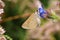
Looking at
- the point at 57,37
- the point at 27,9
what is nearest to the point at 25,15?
the point at 27,9

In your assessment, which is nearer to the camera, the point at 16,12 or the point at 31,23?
the point at 31,23

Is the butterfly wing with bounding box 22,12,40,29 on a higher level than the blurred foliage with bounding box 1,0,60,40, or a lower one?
higher

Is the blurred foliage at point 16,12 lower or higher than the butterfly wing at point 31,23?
lower

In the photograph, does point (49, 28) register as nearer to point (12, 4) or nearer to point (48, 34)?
point (48, 34)

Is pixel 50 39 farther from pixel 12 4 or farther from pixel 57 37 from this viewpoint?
pixel 12 4

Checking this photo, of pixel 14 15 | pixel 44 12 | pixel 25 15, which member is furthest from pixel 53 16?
pixel 14 15

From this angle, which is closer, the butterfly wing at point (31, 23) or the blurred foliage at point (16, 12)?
the butterfly wing at point (31, 23)

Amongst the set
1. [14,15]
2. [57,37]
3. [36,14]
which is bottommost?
[57,37]

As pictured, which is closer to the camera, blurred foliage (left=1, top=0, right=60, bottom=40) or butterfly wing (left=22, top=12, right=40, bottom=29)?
butterfly wing (left=22, top=12, right=40, bottom=29)

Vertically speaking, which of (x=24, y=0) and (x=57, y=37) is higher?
(x=24, y=0)

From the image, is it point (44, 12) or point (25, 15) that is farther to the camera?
point (25, 15)
